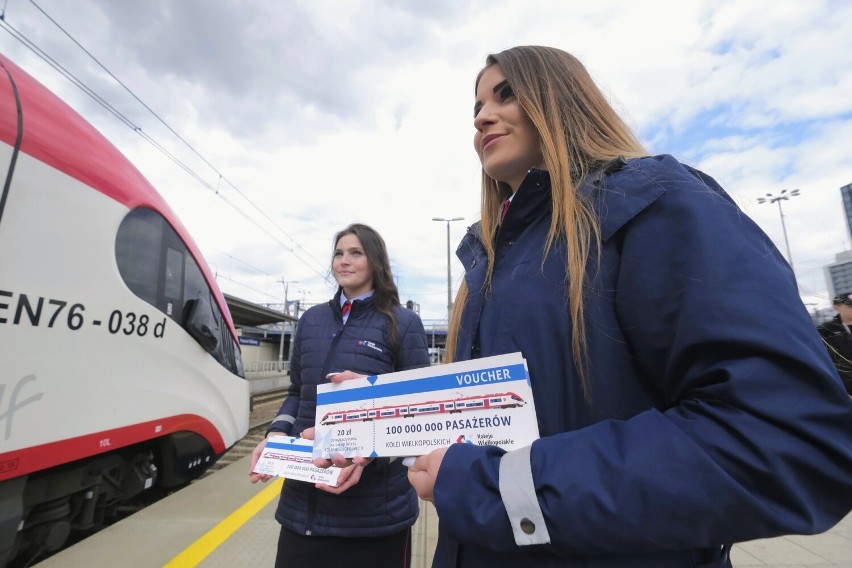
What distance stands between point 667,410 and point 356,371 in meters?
1.56

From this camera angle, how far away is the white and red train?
2.98ft

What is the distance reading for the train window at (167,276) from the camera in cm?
338

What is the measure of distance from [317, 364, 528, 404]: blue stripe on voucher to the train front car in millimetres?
2261

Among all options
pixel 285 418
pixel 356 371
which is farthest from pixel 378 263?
pixel 285 418

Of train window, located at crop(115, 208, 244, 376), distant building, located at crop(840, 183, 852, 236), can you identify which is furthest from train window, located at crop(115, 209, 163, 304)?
distant building, located at crop(840, 183, 852, 236)

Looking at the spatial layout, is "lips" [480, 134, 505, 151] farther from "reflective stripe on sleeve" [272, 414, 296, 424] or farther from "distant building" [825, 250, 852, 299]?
"distant building" [825, 250, 852, 299]

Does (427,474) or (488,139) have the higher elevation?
(488,139)

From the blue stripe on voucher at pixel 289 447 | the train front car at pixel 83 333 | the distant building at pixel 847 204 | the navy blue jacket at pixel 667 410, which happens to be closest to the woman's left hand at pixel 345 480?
the blue stripe on voucher at pixel 289 447

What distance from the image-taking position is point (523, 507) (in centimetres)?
70

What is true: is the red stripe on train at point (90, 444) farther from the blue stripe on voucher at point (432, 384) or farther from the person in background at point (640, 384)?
the person in background at point (640, 384)

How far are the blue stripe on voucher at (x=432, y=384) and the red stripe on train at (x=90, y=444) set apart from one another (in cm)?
228

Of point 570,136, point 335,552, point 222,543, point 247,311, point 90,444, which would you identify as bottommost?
point 222,543

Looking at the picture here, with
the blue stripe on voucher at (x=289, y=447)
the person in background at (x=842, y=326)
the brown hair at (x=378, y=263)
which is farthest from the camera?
the person in background at (x=842, y=326)

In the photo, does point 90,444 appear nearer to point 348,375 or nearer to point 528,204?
point 348,375
